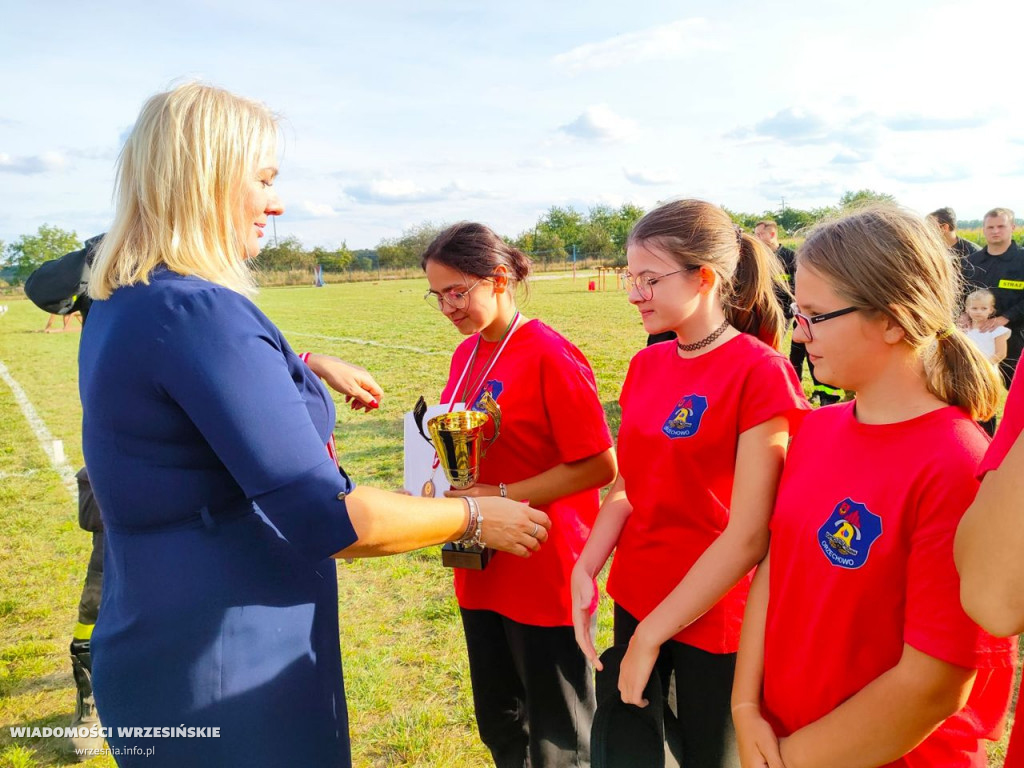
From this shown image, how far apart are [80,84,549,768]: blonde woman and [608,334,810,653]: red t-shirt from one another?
2.07 feet

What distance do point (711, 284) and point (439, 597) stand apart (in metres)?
3.08

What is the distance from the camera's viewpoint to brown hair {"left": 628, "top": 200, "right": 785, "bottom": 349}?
200 centimetres

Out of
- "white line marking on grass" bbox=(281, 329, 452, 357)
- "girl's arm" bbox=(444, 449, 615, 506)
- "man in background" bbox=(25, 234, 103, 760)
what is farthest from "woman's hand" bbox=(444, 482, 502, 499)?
"white line marking on grass" bbox=(281, 329, 452, 357)

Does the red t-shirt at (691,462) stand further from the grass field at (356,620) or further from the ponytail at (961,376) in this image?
the grass field at (356,620)

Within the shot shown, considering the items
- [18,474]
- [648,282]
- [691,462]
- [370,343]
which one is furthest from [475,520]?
[370,343]

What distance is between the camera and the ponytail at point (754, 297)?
216 centimetres

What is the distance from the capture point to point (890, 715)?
4.23ft

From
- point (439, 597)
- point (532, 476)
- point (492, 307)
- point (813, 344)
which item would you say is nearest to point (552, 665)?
point (532, 476)

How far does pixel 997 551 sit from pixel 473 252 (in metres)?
1.89

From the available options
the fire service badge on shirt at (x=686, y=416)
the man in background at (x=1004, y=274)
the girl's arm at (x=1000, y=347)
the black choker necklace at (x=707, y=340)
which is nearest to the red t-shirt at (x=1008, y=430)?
the fire service badge on shirt at (x=686, y=416)

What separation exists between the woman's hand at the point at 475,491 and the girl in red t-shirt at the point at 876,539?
947mm

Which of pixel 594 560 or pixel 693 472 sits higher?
pixel 693 472

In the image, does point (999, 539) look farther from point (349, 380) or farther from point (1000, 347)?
point (1000, 347)

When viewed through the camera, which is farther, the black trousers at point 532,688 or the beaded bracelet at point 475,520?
the black trousers at point 532,688
